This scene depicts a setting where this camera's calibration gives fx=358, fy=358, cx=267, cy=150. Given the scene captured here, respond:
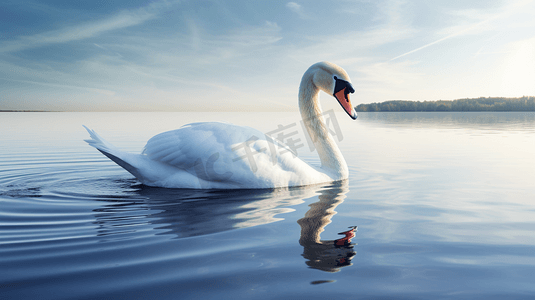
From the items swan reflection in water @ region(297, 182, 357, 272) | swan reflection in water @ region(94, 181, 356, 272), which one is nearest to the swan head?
swan reflection in water @ region(94, 181, 356, 272)

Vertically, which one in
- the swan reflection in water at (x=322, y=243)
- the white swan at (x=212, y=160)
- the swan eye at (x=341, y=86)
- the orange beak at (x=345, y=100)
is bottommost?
the swan reflection in water at (x=322, y=243)

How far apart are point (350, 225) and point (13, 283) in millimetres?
3661

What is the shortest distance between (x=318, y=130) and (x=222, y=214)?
386 cm

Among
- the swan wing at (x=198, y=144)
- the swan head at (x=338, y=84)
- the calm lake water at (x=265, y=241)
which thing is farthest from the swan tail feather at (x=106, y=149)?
the swan head at (x=338, y=84)

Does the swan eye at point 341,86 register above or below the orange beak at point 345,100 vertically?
above

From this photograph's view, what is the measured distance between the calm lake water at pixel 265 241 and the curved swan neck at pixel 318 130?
Result: 0.53m

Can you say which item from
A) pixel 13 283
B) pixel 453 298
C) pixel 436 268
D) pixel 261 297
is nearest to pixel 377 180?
pixel 436 268

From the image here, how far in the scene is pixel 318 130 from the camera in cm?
823

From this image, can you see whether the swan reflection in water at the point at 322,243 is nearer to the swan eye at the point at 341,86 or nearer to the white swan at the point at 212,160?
the white swan at the point at 212,160

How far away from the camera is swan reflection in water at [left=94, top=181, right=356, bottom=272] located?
3891 millimetres

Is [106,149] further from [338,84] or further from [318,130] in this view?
[338,84]

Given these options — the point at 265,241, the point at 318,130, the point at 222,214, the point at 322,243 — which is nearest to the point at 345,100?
the point at 318,130

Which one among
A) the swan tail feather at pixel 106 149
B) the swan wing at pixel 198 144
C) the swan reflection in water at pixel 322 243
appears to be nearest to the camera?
the swan reflection in water at pixel 322 243

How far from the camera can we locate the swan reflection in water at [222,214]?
12.8 ft
